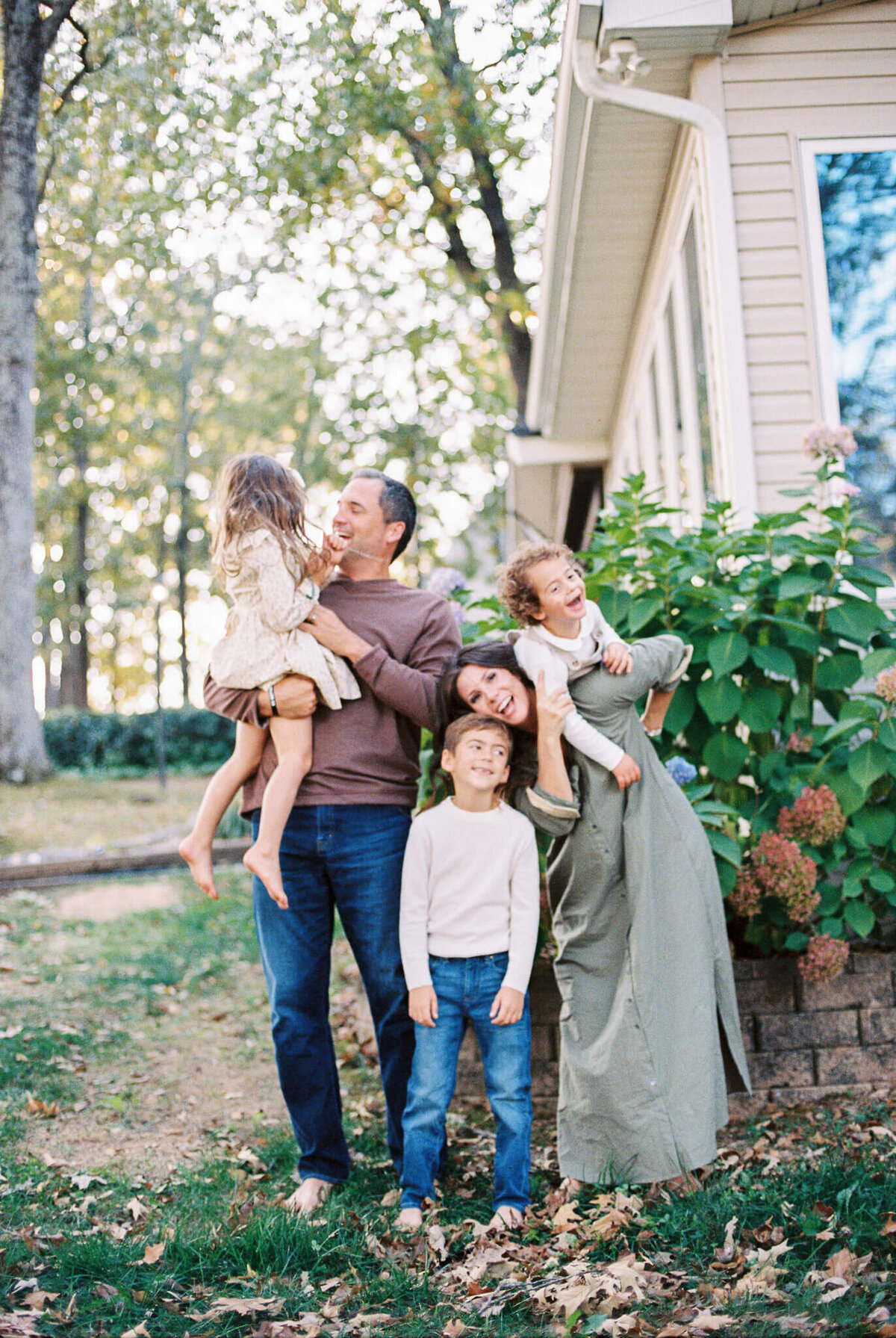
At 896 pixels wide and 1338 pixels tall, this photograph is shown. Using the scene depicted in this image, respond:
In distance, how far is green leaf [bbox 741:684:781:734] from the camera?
3.80 metres

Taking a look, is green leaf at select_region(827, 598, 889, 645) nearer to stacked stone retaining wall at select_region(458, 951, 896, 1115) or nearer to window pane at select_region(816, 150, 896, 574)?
stacked stone retaining wall at select_region(458, 951, 896, 1115)

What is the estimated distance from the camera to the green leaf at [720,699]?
3732mm

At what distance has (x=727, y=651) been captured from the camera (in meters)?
3.72

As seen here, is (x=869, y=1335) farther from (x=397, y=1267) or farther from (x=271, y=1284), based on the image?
(x=271, y=1284)

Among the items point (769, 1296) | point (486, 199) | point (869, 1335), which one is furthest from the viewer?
point (486, 199)

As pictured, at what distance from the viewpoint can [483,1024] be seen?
3053mm

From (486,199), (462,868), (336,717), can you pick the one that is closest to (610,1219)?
(462,868)

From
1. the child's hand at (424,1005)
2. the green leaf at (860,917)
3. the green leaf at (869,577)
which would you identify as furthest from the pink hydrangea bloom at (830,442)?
the child's hand at (424,1005)

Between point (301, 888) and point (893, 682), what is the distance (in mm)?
1876

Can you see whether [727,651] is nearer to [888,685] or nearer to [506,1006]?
[888,685]

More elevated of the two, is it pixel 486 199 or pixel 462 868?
pixel 486 199

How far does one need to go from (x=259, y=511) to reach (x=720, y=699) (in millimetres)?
1626

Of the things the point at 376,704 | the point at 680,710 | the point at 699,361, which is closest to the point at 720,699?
the point at 680,710

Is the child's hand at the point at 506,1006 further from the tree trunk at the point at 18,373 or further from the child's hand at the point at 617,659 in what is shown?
the tree trunk at the point at 18,373
